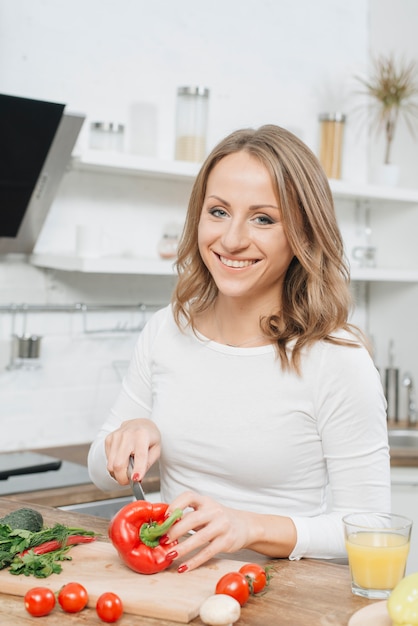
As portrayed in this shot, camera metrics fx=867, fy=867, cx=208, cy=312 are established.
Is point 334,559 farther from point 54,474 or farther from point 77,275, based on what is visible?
point 77,275

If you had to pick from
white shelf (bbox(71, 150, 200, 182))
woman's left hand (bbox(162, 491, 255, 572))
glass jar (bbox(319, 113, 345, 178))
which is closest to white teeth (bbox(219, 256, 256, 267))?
woman's left hand (bbox(162, 491, 255, 572))

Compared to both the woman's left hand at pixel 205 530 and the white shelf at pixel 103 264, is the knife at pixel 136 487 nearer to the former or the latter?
the woman's left hand at pixel 205 530

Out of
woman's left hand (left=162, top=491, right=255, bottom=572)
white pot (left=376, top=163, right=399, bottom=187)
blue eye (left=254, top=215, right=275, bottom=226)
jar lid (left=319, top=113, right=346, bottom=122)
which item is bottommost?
woman's left hand (left=162, top=491, right=255, bottom=572)

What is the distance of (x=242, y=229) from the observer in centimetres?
162

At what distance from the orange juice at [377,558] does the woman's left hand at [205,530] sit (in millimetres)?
200

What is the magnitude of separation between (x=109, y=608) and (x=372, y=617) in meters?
0.34

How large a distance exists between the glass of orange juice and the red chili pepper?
45 centimetres

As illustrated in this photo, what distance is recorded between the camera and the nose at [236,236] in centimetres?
160

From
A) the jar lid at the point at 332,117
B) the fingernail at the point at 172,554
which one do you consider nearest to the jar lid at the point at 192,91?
the jar lid at the point at 332,117

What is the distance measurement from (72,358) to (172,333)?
1280 mm

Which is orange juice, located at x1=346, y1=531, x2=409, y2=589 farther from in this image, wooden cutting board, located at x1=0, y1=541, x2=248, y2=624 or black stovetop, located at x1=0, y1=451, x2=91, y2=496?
black stovetop, located at x1=0, y1=451, x2=91, y2=496

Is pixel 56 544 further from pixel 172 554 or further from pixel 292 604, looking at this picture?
pixel 292 604

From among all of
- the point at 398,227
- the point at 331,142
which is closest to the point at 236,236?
the point at 331,142

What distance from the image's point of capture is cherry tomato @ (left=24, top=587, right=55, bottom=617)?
1.13m
